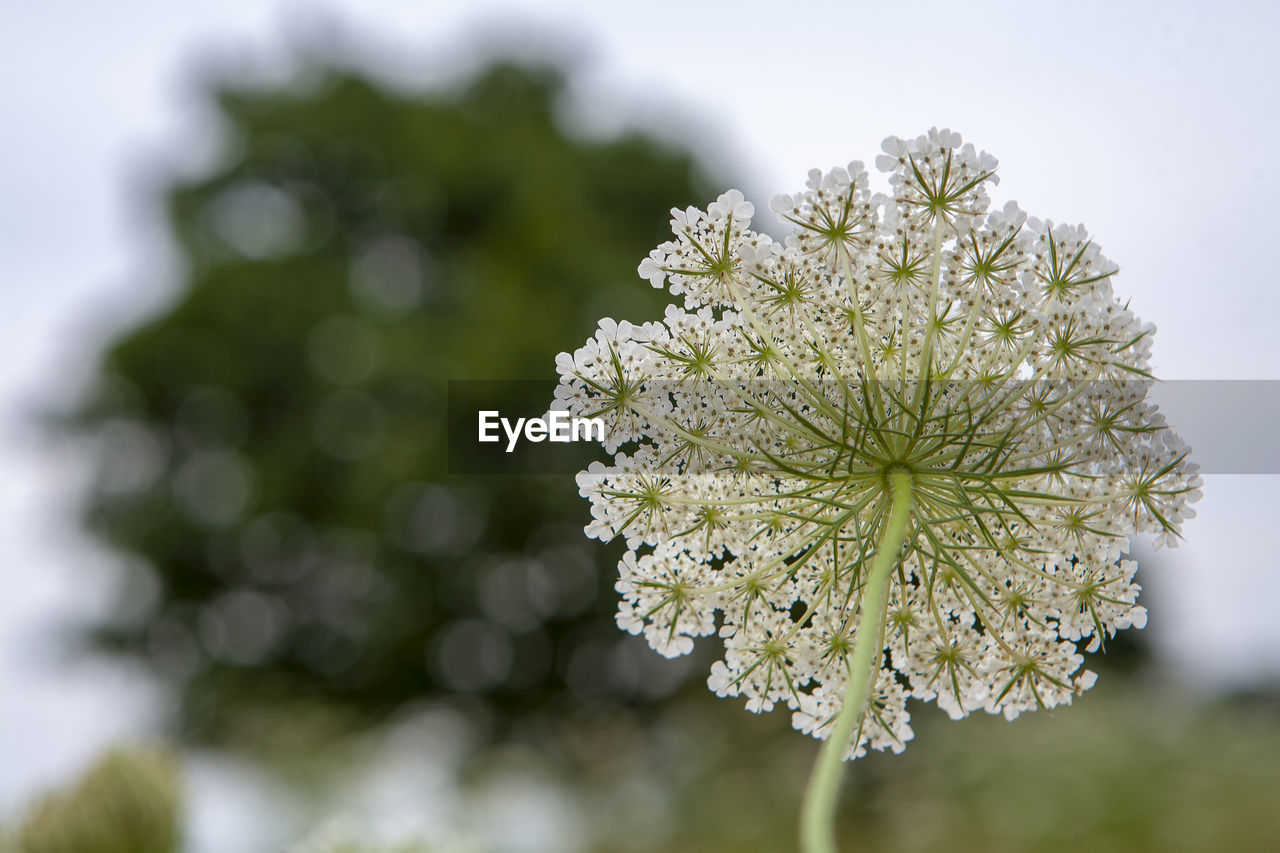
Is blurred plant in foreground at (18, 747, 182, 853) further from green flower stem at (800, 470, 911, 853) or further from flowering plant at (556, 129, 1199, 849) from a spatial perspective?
green flower stem at (800, 470, 911, 853)

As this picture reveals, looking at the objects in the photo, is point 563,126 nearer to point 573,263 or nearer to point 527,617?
point 573,263

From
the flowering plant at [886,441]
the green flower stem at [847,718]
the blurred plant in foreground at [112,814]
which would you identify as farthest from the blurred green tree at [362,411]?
the green flower stem at [847,718]

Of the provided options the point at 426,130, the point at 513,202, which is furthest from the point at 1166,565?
the point at 426,130

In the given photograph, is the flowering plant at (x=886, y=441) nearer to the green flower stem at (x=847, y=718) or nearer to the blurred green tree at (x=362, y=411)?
the green flower stem at (x=847, y=718)

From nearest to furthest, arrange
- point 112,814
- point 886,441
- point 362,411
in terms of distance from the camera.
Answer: point 886,441
point 112,814
point 362,411

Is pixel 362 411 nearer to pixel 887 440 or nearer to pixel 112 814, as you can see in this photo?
pixel 112 814

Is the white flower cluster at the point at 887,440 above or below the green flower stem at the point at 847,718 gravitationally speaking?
above

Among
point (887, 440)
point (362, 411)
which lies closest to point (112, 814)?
point (887, 440)
